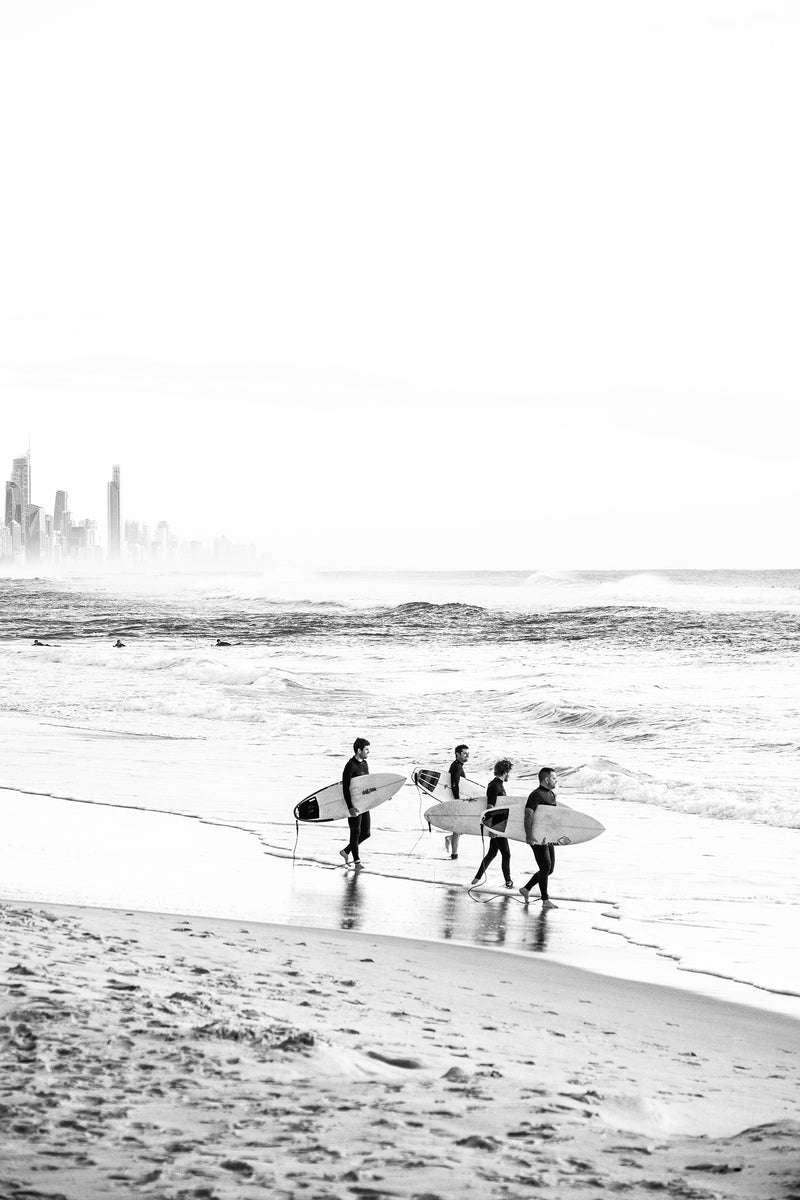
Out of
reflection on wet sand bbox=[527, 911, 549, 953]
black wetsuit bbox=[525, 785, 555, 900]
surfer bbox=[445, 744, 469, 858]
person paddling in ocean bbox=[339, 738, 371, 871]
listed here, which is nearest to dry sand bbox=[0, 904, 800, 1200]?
reflection on wet sand bbox=[527, 911, 549, 953]

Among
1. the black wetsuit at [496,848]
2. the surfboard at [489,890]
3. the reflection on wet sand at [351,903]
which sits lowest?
the surfboard at [489,890]

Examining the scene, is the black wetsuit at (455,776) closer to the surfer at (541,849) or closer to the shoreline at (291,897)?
the shoreline at (291,897)

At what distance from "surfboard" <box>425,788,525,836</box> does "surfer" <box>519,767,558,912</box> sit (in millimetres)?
1853

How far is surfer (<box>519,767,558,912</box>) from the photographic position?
11742 mm

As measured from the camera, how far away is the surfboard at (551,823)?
1282 centimetres

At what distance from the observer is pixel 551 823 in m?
12.7

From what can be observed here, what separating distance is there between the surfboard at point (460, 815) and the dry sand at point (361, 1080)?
5738 millimetres

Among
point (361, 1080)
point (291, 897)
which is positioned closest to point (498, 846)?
point (291, 897)

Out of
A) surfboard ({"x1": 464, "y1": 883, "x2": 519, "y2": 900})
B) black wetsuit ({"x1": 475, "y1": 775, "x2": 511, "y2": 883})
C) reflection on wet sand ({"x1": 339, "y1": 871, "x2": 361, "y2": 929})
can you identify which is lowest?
surfboard ({"x1": 464, "y1": 883, "x2": 519, "y2": 900})

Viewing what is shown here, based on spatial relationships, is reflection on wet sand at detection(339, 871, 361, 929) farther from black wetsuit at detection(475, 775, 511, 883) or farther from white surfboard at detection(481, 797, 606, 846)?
white surfboard at detection(481, 797, 606, 846)

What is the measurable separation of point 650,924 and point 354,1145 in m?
6.78

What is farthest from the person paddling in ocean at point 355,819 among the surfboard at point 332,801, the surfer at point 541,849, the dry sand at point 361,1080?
the dry sand at point 361,1080

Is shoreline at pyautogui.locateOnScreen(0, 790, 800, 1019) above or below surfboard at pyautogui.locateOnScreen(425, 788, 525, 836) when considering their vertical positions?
below

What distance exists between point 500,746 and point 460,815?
10.0m
